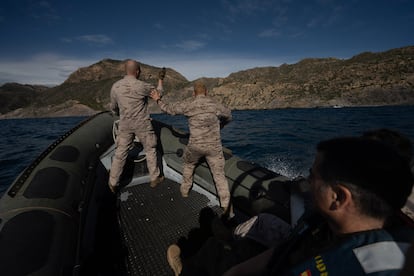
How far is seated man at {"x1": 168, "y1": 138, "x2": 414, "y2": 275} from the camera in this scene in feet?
2.40

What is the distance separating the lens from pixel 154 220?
3.00 m

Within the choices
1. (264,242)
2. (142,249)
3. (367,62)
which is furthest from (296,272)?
(367,62)

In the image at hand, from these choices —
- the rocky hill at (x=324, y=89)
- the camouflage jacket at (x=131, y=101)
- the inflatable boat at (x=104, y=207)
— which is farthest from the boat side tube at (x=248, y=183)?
the rocky hill at (x=324, y=89)

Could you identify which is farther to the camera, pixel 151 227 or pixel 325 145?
pixel 151 227

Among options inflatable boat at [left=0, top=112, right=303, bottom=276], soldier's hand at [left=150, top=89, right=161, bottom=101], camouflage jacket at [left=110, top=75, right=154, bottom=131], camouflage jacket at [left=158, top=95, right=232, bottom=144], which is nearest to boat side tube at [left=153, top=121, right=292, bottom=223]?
inflatable boat at [left=0, top=112, right=303, bottom=276]

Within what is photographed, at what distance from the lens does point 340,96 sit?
68062mm

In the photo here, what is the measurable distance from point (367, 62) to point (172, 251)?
10454cm

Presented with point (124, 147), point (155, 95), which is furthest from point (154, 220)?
point (155, 95)

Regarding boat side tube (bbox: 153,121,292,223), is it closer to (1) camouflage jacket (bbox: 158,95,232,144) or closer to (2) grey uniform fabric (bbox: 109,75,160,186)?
(1) camouflage jacket (bbox: 158,95,232,144)

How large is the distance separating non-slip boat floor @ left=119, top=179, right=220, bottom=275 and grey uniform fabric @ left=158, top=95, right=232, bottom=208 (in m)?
0.60

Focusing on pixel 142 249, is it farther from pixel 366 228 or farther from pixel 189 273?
pixel 366 228

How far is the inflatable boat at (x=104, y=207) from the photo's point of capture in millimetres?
1712

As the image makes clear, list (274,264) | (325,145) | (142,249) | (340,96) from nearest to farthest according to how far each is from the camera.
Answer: (325,145), (274,264), (142,249), (340,96)

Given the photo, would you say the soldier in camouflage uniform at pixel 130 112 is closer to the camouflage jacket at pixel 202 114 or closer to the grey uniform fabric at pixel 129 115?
the grey uniform fabric at pixel 129 115
